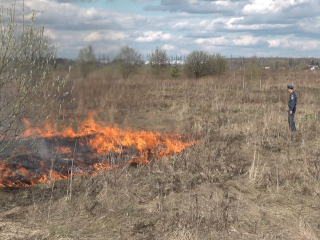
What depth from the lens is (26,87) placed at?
4.93 metres

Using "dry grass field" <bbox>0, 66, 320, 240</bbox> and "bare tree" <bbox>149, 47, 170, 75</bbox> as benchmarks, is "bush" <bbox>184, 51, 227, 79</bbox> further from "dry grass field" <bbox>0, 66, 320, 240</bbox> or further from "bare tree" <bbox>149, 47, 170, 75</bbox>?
"dry grass field" <bbox>0, 66, 320, 240</bbox>

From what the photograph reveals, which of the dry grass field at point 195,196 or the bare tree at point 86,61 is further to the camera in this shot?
the bare tree at point 86,61

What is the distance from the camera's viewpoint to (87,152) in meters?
9.88

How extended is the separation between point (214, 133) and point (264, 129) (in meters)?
1.75

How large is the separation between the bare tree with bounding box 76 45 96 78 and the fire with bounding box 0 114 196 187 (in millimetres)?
2081

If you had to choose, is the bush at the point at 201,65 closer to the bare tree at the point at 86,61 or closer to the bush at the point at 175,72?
the bush at the point at 175,72

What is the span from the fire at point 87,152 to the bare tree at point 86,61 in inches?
81.9

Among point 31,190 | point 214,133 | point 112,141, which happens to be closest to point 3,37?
point 31,190

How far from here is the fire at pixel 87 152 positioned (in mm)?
7820

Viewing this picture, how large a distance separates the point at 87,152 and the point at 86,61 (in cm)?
300

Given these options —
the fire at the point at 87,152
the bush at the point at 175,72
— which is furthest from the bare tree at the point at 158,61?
the fire at the point at 87,152

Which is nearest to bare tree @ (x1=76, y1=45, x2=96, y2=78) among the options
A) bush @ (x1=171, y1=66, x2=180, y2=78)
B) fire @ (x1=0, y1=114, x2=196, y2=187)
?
fire @ (x1=0, y1=114, x2=196, y2=187)

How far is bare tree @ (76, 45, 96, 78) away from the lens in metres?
10.2

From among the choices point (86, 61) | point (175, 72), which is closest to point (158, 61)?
point (175, 72)
